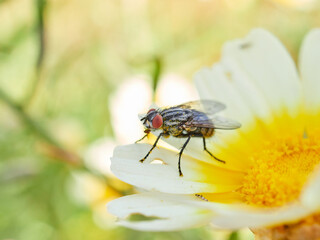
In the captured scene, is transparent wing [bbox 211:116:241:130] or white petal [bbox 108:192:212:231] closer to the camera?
white petal [bbox 108:192:212:231]

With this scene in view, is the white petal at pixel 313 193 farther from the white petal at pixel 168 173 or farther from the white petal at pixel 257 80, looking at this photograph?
the white petal at pixel 257 80

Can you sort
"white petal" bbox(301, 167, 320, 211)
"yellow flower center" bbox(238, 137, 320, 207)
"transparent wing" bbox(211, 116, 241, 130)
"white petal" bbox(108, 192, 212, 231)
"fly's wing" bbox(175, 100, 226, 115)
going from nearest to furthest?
"white petal" bbox(301, 167, 320, 211), "white petal" bbox(108, 192, 212, 231), "yellow flower center" bbox(238, 137, 320, 207), "transparent wing" bbox(211, 116, 241, 130), "fly's wing" bbox(175, 100, 226, 115)

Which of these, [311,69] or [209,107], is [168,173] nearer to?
[209,107]

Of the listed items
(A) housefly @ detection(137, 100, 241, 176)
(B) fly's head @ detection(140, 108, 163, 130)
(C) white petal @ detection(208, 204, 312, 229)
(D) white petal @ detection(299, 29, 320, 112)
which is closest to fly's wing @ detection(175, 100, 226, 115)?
(A) housefly @ detection(137, 100, 241, 176)

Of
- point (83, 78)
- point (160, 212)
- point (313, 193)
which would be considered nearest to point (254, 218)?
point (313, 193)

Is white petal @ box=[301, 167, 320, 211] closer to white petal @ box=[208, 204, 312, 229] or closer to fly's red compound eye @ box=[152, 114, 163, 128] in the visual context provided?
white petal @ box=[208, 204, 312, 229]

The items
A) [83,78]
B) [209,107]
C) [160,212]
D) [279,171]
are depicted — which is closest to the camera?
[160,212]
